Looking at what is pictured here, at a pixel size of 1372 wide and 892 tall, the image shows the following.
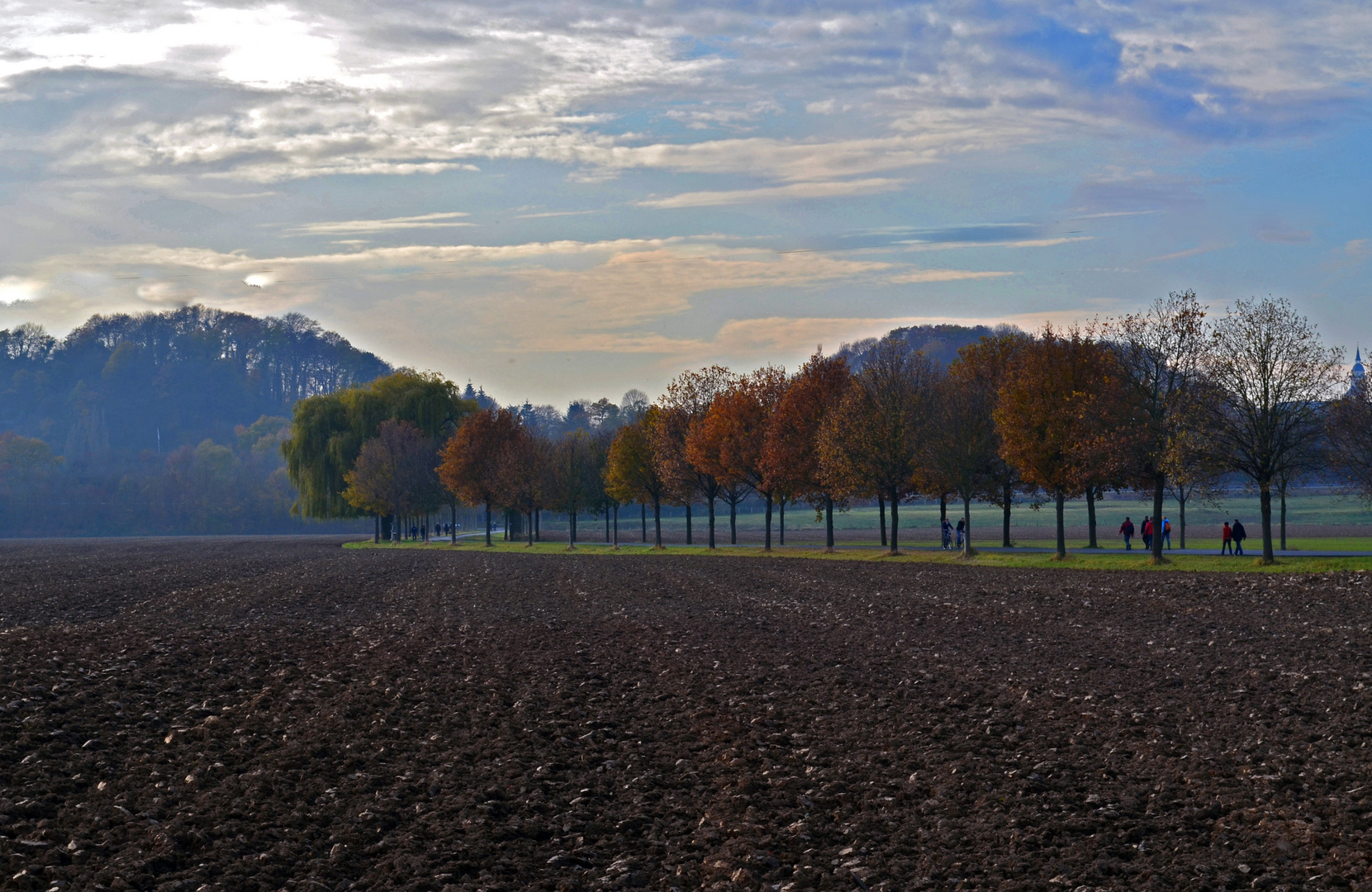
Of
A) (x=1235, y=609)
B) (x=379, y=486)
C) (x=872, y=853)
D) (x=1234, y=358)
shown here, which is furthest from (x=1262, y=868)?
(x=379, y=486)

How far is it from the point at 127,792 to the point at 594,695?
7734 millimetres

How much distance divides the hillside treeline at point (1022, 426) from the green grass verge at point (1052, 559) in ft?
4.36

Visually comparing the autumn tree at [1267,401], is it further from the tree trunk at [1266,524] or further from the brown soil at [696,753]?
the brown soil at [696,753]

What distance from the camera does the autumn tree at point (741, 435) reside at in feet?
234

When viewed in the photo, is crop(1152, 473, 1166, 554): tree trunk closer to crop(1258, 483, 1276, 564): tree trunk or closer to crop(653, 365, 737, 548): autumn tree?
crop(1258, 483, 1276, 564): tree trunk

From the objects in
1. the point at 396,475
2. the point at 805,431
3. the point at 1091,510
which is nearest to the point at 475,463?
the point at 396,475

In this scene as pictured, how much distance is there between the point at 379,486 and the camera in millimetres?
97938

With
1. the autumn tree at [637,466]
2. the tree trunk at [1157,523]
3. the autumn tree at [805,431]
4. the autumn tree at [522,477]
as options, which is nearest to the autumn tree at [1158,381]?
the tree trunk at [1157,523]

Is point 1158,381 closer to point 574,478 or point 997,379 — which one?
point 997,379

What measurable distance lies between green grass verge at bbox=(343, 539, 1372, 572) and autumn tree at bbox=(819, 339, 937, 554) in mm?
3303

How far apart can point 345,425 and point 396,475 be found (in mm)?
10565

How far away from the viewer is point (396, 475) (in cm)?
9931

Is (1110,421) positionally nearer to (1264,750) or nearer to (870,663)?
(870,663)

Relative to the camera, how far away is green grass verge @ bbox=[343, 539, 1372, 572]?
4259 centimetres
